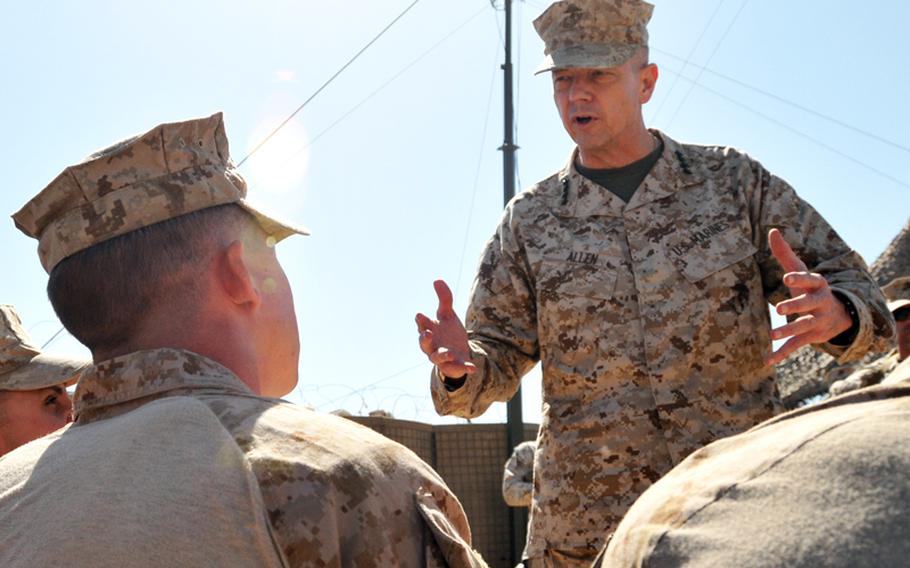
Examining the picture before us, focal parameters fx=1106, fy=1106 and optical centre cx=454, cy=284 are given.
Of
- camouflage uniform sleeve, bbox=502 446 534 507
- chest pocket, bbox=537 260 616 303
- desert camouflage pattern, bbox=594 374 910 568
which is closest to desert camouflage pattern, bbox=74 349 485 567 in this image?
desert camouflage pattern, bbox=594 374 910 568

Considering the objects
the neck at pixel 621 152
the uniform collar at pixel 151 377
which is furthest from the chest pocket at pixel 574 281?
the uniform collar at pixel 151 377

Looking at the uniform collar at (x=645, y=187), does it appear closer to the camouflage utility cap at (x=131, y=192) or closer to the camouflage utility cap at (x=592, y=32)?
the camouflage utility cap at (x=592, y=32)

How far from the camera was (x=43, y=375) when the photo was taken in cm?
448

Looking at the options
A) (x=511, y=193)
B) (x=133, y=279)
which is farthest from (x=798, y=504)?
(x=511, y=193)

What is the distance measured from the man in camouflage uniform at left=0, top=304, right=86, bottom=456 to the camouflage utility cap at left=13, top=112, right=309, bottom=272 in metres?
2.24

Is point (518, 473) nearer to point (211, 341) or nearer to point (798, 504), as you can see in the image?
point (211, 341)

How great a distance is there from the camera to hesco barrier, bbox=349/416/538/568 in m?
11.0

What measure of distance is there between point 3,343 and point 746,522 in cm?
430

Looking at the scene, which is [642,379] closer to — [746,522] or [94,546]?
[94,546]

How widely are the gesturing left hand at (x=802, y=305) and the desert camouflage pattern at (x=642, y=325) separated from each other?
36cm

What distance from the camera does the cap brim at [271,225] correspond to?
7.67 feet

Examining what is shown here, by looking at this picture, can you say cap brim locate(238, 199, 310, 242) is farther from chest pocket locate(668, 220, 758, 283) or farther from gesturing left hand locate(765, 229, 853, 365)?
chest pocket locate(668, 220, 758, 283)

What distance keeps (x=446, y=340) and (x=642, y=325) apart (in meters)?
0.68

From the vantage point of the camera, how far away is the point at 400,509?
5.96 ft
